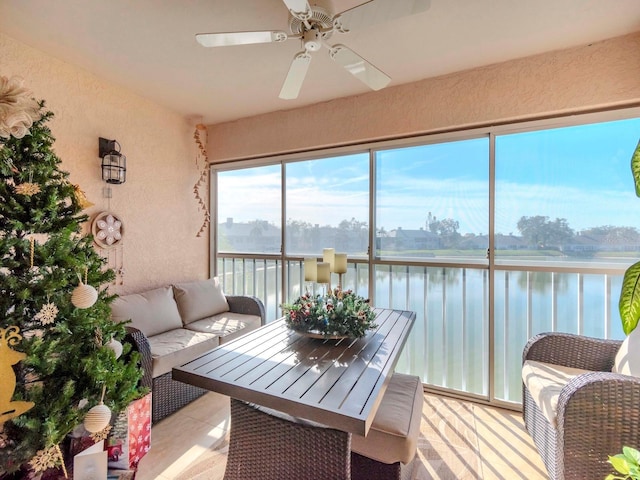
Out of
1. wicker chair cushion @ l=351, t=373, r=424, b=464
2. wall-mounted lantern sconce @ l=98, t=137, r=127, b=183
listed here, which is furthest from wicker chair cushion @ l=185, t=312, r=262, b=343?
wicker chair cushion @ l=351, t=373, r=424, b=464

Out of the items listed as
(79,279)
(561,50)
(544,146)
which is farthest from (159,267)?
(561,50)

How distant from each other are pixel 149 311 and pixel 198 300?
0.52m

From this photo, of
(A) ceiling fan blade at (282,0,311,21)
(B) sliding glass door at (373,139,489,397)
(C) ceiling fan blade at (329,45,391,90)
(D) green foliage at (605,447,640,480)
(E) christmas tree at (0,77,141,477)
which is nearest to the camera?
(D) green foliage at (605,447,640,480)

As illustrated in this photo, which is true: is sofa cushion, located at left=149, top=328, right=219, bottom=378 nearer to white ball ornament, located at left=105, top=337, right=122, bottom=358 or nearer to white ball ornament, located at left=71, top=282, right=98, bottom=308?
white ball ornament, located at left=105, top=337, right=122, bottom=358

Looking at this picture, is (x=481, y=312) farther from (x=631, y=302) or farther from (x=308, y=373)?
(x=308, y=373)

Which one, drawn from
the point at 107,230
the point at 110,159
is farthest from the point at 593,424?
the point at 110,159

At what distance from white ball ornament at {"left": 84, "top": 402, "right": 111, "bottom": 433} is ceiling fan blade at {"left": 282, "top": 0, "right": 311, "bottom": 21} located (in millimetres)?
1723

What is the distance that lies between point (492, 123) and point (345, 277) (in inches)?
75.0

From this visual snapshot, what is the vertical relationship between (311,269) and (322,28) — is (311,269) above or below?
below

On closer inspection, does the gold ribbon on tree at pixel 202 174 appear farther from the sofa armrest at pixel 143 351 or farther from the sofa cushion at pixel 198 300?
the sofa armrest at pixel 143 351

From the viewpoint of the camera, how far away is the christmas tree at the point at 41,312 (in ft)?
3.10

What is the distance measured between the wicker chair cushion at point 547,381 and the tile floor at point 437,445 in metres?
0.49

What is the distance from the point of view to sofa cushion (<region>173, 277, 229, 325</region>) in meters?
3.03

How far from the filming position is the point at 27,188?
985 mm
